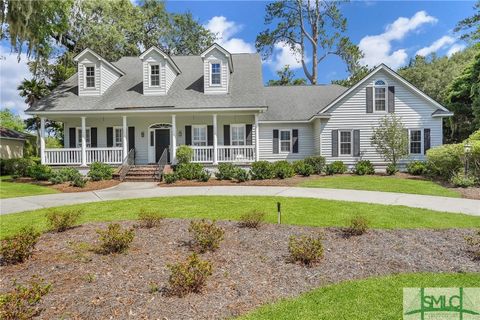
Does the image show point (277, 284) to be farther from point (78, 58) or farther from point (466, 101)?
point (466, 101)

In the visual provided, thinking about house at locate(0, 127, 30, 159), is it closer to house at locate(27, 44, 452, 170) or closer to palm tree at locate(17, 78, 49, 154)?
palm tree at locate(17, 78, 49, 154)

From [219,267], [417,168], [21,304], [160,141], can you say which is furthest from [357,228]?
[160,141]

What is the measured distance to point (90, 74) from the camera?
1864 centimetres

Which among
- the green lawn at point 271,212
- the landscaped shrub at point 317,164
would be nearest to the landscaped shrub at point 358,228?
the green lawn at point 271,212

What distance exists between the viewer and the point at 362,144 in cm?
1844

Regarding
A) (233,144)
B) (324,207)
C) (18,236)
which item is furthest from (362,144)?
(18,236)

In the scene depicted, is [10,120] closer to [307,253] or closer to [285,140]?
[285,140]

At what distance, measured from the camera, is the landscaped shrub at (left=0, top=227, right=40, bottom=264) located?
4.58 metres

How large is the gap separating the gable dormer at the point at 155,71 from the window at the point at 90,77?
334cm

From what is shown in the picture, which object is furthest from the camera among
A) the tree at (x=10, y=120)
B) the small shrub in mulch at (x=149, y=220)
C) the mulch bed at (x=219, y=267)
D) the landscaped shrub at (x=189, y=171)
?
the tree at (x=10, y=120)

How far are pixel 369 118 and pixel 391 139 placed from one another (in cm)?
204

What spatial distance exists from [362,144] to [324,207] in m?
11.4

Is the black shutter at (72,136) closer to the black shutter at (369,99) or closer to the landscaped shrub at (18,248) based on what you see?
the landscaped shrub at (18,248)

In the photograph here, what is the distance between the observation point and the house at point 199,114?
1725 cm
